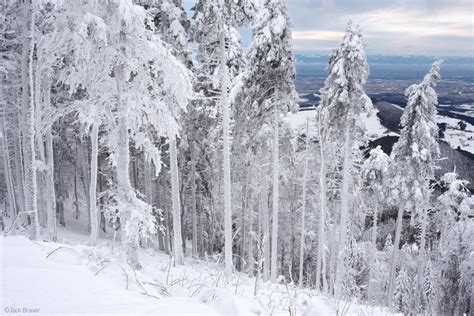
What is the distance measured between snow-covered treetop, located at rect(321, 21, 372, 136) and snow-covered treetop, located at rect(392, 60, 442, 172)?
5.32 m

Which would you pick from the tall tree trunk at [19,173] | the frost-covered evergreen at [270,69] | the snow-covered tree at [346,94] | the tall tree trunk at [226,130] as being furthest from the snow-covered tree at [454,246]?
the tall tree trunk at [19,173]

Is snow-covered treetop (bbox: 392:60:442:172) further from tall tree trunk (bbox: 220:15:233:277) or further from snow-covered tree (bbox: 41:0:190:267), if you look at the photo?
snow-covered tree (bbox: 41:0:190:267)

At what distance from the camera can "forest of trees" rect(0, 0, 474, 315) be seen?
8688 millimetres

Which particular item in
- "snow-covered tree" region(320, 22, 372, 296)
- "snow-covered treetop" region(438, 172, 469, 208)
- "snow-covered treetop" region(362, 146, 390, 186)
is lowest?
"snow-covered treetop" region(438, 172, 469, 208)

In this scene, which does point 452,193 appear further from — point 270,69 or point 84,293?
point 84,293

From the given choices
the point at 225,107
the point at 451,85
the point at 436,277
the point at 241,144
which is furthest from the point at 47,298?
the point at 451,85

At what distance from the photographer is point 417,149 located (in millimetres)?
21094

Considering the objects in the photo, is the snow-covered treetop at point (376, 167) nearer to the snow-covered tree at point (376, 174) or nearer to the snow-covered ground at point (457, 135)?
the snow-covered tree at point (376, 174)

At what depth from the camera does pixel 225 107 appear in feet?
42.3

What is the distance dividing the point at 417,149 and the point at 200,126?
45.3ft

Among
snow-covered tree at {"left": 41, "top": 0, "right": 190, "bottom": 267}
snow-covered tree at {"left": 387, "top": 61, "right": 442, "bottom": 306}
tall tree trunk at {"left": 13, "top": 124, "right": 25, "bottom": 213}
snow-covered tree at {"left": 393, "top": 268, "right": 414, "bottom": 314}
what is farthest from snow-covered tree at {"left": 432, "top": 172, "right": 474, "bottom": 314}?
tall tree trunk at {"left": 13, "top": 124, "right": 25, "bottom": 213}

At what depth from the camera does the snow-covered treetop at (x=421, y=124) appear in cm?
1995

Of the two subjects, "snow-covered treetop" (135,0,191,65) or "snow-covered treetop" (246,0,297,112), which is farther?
"snow-covered treetop" (246,0,297,112)

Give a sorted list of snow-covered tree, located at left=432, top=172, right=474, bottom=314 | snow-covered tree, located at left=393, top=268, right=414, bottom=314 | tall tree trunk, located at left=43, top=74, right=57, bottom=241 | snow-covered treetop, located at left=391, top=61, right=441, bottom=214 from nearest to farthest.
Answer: tall tree trunk, located at left=43, top=74, right=57, bottom=241 → snow-covered treetop, located at left=391, top=61, right=441, bottom=214 → snow-covered tree, located at left=432, top=172, right=474, bottom=314 → snow-covered tree, located at left=393, top=268, right=414, bottom=314
